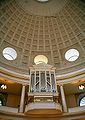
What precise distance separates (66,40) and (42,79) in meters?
8.11

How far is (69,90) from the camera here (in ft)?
71.1

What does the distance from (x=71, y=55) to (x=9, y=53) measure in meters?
8.63

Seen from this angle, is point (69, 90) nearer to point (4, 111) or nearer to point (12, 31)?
point (4, 111)

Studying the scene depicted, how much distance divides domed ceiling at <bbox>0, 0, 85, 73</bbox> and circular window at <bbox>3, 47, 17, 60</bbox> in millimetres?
567

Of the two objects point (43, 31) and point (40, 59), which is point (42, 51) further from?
point (43, 31)

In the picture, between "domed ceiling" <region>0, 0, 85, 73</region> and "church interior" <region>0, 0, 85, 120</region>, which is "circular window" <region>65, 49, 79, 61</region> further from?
"domed ceiling" <region>0, 0, 85, 73</region>

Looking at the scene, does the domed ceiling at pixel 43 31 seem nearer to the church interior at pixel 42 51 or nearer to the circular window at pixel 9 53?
the church interior at pixel 42 51

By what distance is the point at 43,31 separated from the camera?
24.9m

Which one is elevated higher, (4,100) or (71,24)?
(71,24)

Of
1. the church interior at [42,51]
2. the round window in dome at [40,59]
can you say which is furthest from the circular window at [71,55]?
the round window in dome at [40,59]

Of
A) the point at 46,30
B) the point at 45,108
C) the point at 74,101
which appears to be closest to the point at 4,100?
the point at 45,108

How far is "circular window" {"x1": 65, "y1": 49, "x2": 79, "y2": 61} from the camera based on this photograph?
23.1 metres

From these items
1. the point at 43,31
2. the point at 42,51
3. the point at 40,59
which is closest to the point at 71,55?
the point at 42,51

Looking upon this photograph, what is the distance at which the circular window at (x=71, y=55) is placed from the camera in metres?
23.1
